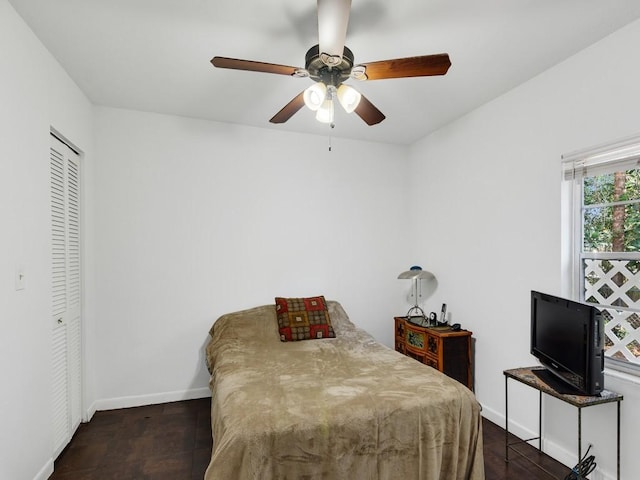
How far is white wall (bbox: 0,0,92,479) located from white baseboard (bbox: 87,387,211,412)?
36.4 inches

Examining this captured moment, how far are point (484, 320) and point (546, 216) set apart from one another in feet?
3.39

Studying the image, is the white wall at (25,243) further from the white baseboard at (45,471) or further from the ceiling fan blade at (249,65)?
the ceiling fan blade at (249,65)

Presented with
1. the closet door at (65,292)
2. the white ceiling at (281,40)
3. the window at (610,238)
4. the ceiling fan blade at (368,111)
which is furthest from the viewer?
the closet door at (65,292)

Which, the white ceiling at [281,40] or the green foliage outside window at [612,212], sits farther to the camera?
the green foliage outside window at [612,212]

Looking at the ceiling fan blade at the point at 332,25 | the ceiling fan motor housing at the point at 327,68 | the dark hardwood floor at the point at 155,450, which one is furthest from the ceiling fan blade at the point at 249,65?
the dark hardwood floor at the point at 155,450

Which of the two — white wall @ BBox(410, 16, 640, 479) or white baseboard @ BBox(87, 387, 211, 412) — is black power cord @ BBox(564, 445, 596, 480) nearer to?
white wall @ BBox(410, 16, 640, 479)

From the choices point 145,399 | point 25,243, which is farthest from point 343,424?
point 145,399

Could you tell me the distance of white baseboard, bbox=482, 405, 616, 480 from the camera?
2.19 metres

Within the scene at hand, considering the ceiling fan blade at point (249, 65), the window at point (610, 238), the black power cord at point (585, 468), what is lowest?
the black power cord at point (585, 468)

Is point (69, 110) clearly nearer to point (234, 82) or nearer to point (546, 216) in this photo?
point (234, 82)

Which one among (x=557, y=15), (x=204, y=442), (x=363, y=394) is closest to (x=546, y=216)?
(x=557, y=15)

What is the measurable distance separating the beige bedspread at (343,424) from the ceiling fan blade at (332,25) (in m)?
1.77

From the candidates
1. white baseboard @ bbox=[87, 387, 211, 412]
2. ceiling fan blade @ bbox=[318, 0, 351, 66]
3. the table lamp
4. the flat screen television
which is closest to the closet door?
white baseboard @ bbox=[87, 387, 211, 412]

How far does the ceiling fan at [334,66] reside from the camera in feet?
5.36
